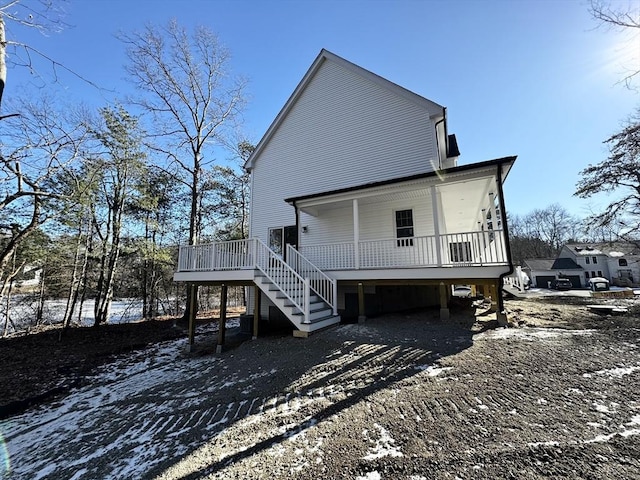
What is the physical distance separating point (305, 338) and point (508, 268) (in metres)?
5.32

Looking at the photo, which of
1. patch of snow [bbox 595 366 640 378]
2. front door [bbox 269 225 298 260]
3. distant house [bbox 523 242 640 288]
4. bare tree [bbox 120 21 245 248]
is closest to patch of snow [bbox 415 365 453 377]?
patch of snow [bbox 595 366 640 378]

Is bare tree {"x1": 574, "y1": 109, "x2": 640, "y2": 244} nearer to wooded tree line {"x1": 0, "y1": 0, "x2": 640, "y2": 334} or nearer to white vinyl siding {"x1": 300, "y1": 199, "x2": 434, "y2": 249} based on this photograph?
wooded tree line {"x1": 0, "y1": 0, "x2": 640, "y2": 334}

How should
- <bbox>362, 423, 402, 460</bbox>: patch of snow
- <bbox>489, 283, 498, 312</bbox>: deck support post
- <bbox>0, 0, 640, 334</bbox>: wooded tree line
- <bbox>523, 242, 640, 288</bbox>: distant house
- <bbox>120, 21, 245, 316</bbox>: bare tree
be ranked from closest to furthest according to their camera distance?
<bbox>362, 423, 402, 460</bbox>: patch of snow, <bbox>489, 283, 498, 312</bbox>: deck support post, <bbox>0, 0, 640, 334</bbox>: wooded tree line, <bbox>120, 21, 245, 316</bbox>: bare tree, <bbox>523, 242, 640, 288</bbox>: distant house

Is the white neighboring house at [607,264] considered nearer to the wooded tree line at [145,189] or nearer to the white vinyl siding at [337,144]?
the white vinyl siding at [337,144]

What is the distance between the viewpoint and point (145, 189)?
1472 cm

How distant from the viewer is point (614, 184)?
1460cm

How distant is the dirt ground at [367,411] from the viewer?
2555 mm

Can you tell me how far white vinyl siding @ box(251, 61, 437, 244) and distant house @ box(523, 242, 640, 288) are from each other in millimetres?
42334

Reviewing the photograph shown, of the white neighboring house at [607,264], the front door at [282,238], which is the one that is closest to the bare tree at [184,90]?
the front door at [282,238]

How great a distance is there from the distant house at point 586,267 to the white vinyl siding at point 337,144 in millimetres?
42334

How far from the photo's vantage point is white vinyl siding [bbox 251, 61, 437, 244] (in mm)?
9867

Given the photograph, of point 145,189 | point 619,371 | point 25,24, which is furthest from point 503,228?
point 145,189

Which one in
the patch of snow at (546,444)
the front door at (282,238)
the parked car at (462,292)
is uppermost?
the front door at (282,238)

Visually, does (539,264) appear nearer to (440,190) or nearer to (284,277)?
(440,190)
